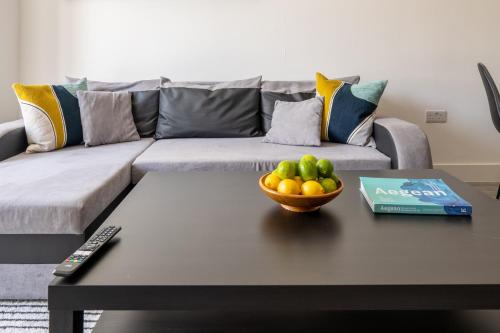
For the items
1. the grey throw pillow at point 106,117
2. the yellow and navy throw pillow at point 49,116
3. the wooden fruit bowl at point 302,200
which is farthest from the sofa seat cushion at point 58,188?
the wooden fruit bowl at point 302,200

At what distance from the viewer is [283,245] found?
99cm

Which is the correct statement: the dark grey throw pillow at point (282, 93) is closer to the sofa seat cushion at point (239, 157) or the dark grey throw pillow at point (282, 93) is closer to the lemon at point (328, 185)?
the sofa seat cushion at point (239, 157)

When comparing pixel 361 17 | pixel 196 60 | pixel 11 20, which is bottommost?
pixel 196 60

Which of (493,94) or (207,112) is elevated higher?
(493,94)

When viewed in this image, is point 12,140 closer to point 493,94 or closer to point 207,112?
point 207,112

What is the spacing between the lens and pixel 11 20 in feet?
9.53

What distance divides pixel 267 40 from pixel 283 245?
2.38m

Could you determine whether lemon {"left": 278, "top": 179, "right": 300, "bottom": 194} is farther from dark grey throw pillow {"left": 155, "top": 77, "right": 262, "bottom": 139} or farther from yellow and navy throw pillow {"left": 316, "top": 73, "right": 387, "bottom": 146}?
dark grey throw pillow {"left": 155, "top": 77, "right": 262, "bottom": 139}

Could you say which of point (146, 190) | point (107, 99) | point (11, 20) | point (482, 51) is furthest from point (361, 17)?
point (11, 20)

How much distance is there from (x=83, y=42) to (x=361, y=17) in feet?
6.90

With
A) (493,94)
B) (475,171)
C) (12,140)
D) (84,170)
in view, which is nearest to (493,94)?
(493,94)

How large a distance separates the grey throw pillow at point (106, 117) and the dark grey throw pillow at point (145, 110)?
0.07m

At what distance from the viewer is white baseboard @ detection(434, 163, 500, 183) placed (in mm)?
3260

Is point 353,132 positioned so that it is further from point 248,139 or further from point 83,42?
point 83,42
